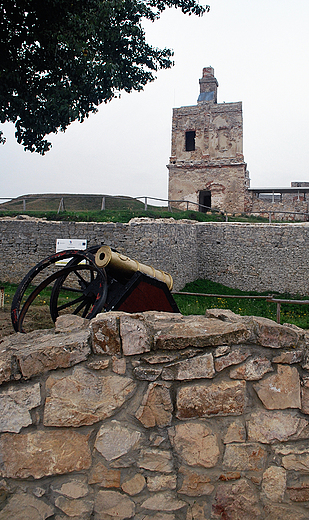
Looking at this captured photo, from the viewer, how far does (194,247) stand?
15953 mm

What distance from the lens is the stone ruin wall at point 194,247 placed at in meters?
13.0

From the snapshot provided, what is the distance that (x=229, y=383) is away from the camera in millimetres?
2279

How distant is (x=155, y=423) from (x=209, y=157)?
75.7ft

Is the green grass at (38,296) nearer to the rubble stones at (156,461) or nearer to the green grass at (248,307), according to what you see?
the green grass at (248,307)

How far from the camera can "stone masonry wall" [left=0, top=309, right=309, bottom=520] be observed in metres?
2.11

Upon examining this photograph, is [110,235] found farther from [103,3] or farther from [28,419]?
[28,419]

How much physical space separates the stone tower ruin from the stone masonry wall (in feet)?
68.2

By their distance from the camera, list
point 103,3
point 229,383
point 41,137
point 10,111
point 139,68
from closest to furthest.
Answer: point 229,383 < point 103,3 < point 10,111 < point 41,137 < point 139,68

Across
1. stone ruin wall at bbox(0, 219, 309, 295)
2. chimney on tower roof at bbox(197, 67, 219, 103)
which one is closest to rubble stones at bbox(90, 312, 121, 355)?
stone ruin wall at bbox(0, 219, 309, 295)

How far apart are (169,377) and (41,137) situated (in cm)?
1102

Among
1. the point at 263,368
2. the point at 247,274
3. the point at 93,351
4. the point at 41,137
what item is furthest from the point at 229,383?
the point at 247,274

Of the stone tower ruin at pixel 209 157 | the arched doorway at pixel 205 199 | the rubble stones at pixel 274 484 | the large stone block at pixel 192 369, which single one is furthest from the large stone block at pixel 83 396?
the arched doorway at pixel 205 199

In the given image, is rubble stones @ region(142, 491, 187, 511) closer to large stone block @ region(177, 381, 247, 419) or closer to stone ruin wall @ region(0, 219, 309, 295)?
large stone block @ region(177, 381, 247, 419)

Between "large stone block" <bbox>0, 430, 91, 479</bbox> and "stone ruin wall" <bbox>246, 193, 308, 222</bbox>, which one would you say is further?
"stone ruin wall" <bbox>246, 193, 308, 222</bbox>
